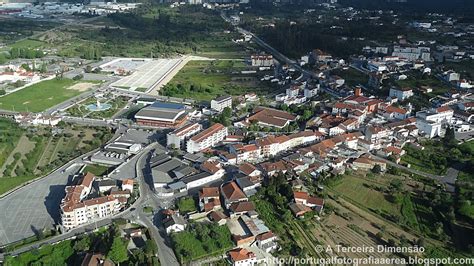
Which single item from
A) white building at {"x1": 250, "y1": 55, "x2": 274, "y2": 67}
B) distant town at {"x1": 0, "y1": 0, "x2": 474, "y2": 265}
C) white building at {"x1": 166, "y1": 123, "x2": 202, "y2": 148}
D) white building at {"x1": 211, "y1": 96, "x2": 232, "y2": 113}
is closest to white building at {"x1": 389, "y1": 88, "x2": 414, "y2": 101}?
distant town at {"x1": 0, "y1": 0, "x2": 474, "y2": 265}

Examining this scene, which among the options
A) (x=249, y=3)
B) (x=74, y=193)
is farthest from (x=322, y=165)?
(x=249, y=3)

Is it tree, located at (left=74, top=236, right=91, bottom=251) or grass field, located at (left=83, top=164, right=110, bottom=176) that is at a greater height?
grass field, located at (left=83, top=164, right=110, bottom=176)

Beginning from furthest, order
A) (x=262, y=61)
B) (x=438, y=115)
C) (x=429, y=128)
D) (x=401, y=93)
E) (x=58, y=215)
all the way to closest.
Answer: (x=262, y=61), (x=401, y=93), (x=438, y=115), (x=429, y=128), (x=58, y=215)

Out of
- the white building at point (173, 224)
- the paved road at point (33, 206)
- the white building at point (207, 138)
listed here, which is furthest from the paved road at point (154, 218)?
the paved road at point (33, 206)

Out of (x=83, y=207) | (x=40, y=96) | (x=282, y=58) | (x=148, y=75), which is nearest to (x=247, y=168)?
(x=83, y=207)

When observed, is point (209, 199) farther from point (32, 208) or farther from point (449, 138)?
point (449, 138)

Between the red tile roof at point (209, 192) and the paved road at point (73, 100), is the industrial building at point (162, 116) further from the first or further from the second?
the red tile roof at point (209, 192)

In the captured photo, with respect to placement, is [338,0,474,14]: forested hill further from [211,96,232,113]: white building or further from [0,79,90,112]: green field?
[0,79,90,112]: green field

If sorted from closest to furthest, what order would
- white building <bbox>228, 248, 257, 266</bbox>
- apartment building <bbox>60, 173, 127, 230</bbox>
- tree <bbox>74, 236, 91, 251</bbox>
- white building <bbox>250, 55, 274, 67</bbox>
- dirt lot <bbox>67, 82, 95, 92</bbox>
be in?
white building <bbox>228, 248, 257, 266</bbox> → tree <bbox>74, 236, 91, 251</bbox> → apartment building <bbox>60, 173, 127, 230</bbox> → dirt lot <bbox>67, 82, 95, 92</bbox> → white building <bbox>250, 55, 274, 67</bbox>

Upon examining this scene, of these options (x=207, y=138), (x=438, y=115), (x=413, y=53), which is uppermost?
(x=413, y=53)
